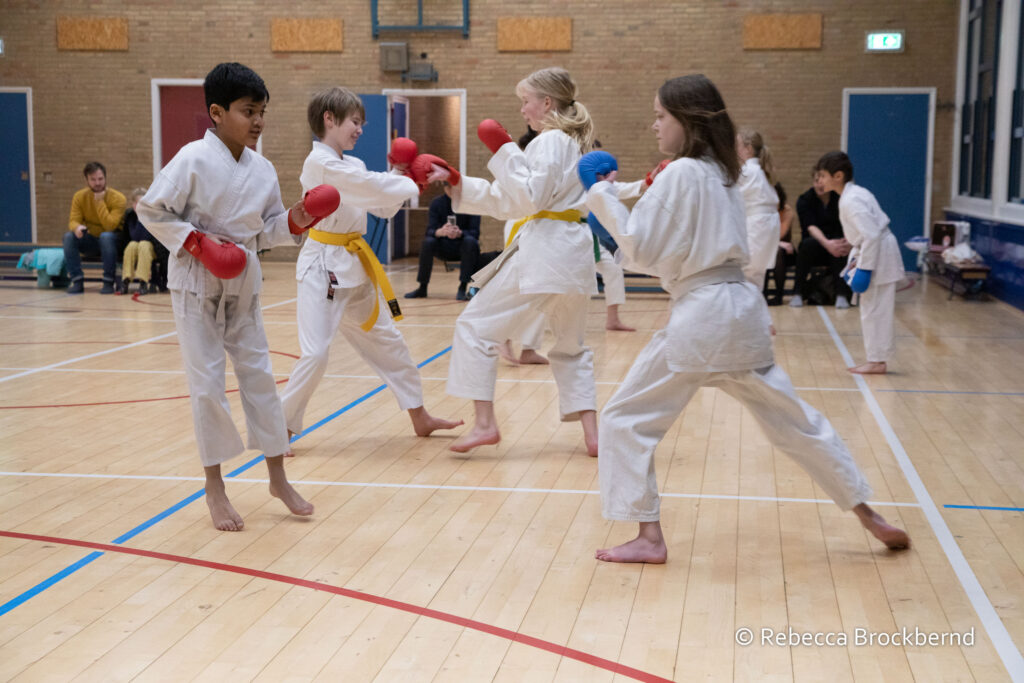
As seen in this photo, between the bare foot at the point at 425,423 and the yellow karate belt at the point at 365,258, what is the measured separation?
50cm

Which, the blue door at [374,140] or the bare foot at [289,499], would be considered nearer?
the bare foot at [289,499]

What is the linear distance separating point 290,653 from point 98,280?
10.2 m

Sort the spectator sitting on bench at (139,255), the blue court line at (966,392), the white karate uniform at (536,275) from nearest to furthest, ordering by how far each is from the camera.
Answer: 1. the white karate uniform at (536,275)
2. the blue court line at (966,392)
3. the spectator sitting on bench at (139,255)

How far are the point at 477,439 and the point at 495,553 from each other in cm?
125

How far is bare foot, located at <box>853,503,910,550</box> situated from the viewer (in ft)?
10.6

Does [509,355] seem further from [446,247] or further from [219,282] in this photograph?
[446,247]

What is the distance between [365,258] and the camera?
4555 millimetres

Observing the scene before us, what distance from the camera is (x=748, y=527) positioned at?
3.63 metres

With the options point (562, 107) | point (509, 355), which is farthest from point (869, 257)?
point (562, 107)

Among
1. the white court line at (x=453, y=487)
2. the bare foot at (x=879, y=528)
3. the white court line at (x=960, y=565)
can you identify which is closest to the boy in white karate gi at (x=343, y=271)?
the white court line at (x=453, y=487)

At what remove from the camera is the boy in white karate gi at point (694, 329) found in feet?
9.89

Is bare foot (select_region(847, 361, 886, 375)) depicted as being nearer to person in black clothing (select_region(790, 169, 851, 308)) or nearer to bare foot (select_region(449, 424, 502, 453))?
bare foot (select_region(449, 424, 502, 453))

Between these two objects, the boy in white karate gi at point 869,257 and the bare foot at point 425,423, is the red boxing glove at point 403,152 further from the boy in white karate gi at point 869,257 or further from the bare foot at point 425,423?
the boy in white karate gi at point 869,257

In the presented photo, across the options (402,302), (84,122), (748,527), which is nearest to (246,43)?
(84,122)
